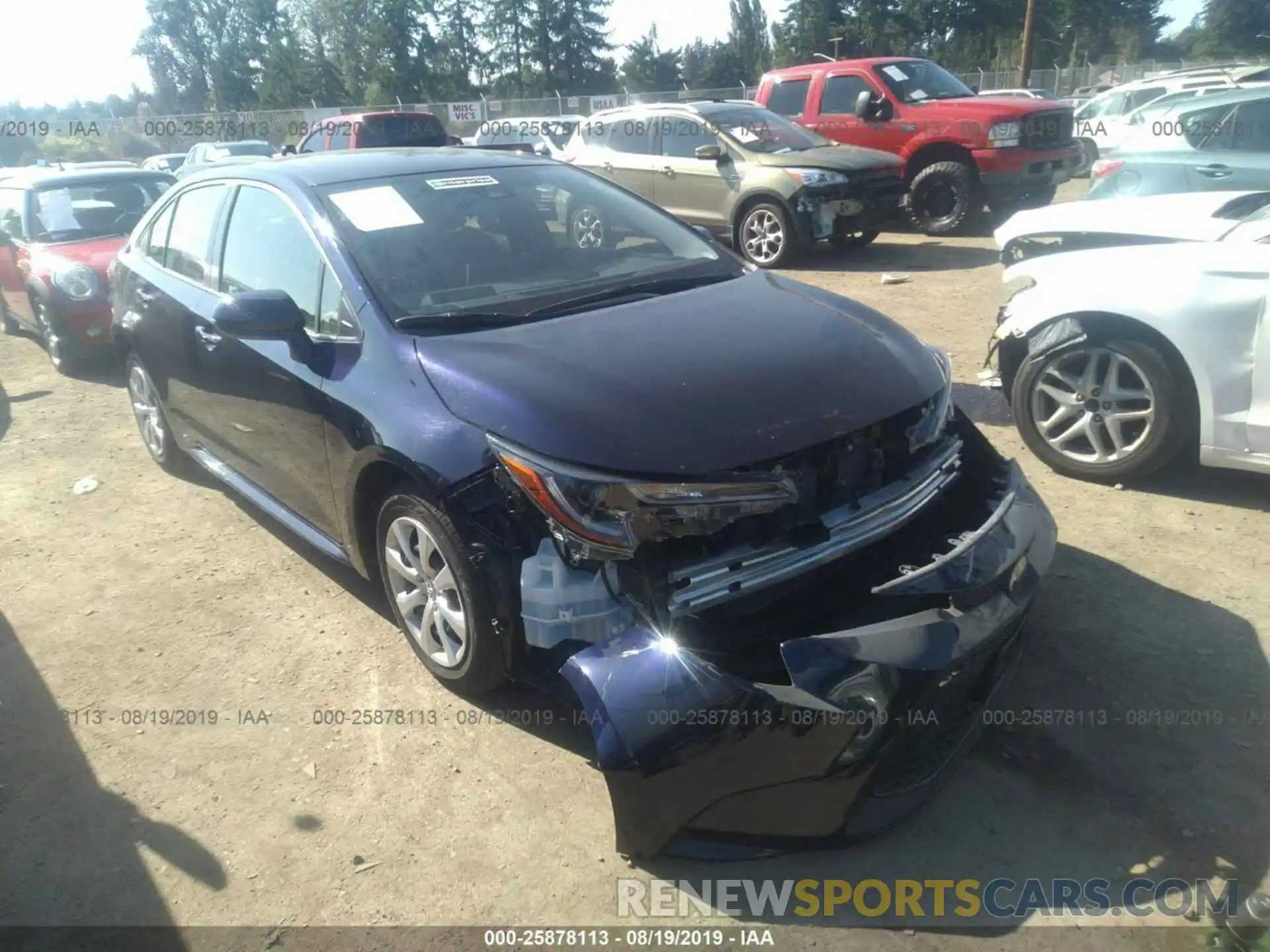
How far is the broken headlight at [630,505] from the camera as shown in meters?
2.53

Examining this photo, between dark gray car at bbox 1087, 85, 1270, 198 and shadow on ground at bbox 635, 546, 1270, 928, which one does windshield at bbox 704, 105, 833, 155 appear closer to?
dark gray car at bbox 1087, 85, 1270, 198

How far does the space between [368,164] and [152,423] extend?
7.87ft

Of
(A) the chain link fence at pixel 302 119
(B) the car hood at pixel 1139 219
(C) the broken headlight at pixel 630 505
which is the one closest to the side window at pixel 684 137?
(B) the car hood at pixel 1139 219

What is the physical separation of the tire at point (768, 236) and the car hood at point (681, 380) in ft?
22.7

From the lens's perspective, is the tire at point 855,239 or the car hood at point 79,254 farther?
the tire at point 855,239

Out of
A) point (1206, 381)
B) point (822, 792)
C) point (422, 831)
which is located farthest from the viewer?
point (1206, 381)

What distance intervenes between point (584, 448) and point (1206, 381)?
2.91 metres

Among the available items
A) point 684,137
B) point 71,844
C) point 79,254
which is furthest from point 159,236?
point 684,137

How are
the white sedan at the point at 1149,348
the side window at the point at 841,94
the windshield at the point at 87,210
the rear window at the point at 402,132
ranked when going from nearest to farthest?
the white sedan at the point at 1149,348
the windshield at the point at 87,210
the side window at the point at 841,94
the rear window at the point at 402,132

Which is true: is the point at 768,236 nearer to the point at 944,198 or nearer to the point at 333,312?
the point at 944,198

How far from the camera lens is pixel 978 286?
8.95 metres

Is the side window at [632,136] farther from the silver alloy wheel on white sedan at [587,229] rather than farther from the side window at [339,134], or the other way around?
the silver alloy wheel on white sedan at [587,229]

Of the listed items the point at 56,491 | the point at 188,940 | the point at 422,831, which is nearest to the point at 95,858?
the point at 188,940

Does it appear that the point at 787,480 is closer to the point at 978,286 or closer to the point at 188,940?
the point at 188,940
